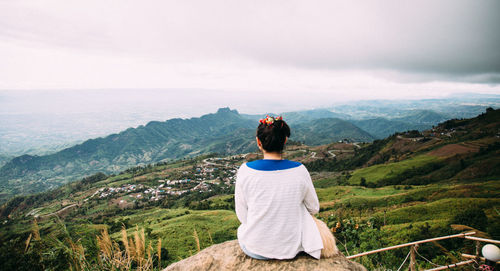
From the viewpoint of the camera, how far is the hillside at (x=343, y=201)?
774 centimetres

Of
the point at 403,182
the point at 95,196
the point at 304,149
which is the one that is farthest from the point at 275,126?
the point at 304,149

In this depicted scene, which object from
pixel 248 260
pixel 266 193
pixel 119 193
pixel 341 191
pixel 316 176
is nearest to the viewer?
pixel 266 193

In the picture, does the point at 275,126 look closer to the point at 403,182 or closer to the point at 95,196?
the point at 403,182

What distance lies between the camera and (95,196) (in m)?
117

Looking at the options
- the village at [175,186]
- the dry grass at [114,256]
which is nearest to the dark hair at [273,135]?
the dry grass at [114,256]

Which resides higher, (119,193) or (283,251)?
(283,251)

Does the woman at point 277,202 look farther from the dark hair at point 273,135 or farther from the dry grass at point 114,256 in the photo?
the dry grass at point 114,256

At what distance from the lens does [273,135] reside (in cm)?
327

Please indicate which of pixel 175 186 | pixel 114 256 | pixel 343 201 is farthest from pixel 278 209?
pixel 175 186

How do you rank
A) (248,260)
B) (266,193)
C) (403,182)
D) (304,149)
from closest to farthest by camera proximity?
(266,193)
(248,260)
(403,182)
(304,149)

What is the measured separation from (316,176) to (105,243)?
102512 mm

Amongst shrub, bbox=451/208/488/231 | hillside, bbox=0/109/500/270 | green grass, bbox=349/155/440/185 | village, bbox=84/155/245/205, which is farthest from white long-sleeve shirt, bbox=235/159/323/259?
village, bbox=84/155/245/205

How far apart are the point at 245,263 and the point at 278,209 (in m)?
1.13

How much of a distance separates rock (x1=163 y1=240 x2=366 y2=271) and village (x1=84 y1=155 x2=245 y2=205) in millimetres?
103627
